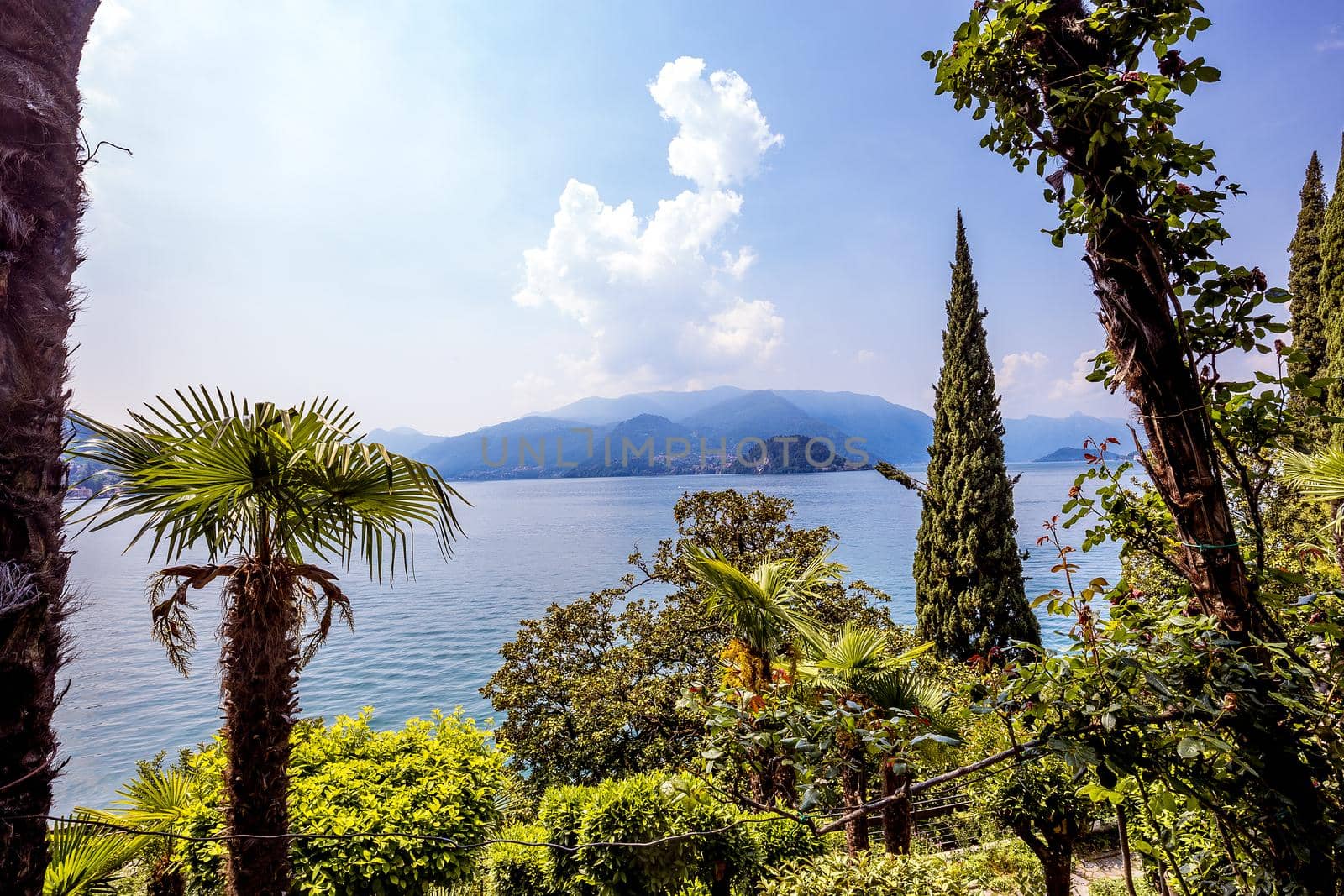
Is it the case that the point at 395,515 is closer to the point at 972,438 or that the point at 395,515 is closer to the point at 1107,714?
the point at 1107,714

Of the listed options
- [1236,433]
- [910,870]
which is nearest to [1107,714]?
[1236,433]

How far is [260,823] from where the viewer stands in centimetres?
307

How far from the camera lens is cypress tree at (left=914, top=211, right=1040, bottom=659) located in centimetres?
1357

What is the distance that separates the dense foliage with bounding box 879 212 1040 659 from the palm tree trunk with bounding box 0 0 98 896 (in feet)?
45.1

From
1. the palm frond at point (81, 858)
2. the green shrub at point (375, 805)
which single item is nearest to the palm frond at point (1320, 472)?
the green shrub at point (375, 805)

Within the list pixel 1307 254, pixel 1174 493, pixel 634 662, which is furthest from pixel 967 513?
pixel 1174 493

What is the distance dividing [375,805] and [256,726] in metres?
2.42

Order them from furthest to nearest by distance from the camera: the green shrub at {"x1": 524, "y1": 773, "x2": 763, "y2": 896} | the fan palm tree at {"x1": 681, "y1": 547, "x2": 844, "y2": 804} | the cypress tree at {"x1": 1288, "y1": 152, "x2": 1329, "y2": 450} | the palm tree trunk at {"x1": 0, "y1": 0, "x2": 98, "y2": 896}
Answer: the cypress tree at {"x1": 1288, "y1": 152, "x2": 1329, "y2": 450}
the fan palm tree at {"x1": 681, "y1": 547, "x2": 844, "y2": 804}
the green shrub at {"x1": 524, "y1": 773, "x2": 763, "y2": 896}
the palm tree trunk at {"x1": 0, "y1": 0, "x2": 98, "y2": 896}

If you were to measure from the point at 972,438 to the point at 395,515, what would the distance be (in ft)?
46.3

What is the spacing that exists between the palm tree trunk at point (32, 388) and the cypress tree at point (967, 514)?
46.8 feet

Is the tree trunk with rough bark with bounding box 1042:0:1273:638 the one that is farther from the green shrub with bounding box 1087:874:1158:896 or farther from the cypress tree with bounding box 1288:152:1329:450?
the cypress tree with bounding box 1288:152:1329:450

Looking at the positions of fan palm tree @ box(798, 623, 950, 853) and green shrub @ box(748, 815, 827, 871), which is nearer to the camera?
fan palm tree @ box(798, 623, 950, 853)

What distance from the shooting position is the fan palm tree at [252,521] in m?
2.95

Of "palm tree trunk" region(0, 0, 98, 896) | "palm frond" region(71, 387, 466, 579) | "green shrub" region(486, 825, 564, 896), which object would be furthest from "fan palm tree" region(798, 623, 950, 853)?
"palm tree trunk" region(0, 0, 98, 896)
